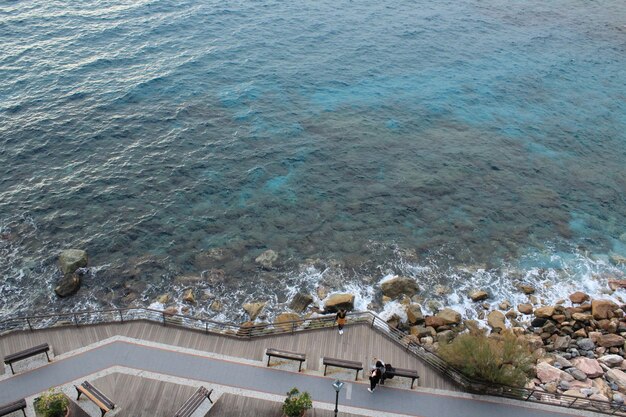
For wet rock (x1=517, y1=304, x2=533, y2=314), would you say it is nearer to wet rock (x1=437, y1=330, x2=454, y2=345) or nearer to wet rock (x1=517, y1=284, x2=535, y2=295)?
wet rock (x1=517, y1=284, x2=535, y2=295)

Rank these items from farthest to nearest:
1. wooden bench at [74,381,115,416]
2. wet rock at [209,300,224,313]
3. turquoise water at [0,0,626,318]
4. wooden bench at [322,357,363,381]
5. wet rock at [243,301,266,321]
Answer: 1. turquoise water at [0,0,626,318]
2. wet rock at [209,300,224,313]
3. wet rock at [243,301,266,321]
4. wooden bench at [322,357,363,381]
5. wooden bench at [74,381,115,416]

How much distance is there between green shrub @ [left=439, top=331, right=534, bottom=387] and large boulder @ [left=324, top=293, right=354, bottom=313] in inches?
364

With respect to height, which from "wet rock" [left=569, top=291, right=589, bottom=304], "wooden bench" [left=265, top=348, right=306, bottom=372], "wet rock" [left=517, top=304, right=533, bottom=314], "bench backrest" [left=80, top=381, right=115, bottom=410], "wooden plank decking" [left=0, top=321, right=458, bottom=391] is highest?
"bench backrest" [left=80, top=381, right=115, bottom=410]

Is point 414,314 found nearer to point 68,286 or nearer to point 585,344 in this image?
point 585,344

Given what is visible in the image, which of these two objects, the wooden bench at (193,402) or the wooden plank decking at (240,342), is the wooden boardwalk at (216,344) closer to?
the wooden plank decking at (240,342)

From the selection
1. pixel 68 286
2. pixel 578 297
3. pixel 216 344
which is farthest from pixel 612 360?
pixel 68 286

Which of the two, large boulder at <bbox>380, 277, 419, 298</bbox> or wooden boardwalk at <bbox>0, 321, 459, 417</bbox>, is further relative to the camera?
large boulder at <bbox>380, 277, 419, 298</bbox>

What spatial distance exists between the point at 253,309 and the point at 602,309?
2404cm

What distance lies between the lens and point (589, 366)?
85.4 feet

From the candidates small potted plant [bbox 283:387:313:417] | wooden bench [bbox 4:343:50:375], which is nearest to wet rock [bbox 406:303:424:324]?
small potted plant [bbox 283:387:313:417]

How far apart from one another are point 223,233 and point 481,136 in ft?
101

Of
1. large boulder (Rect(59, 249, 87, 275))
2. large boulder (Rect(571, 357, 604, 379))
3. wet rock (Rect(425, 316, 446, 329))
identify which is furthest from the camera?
large boulder (Rect(59, 249, 87, 275))

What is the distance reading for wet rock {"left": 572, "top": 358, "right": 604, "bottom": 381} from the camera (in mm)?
25578

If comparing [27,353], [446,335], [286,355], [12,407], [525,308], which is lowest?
[525,308]
